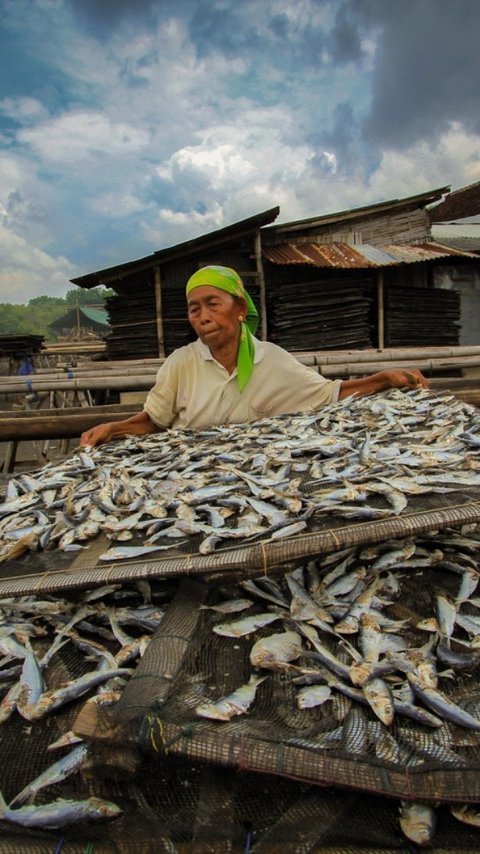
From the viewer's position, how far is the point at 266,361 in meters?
4.08

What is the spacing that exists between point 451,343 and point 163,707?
1544 centimetres

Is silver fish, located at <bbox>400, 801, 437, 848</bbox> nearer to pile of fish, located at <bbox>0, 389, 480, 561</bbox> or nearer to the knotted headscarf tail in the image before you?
pile of fish, located at <bbox>0, 389, 480, 561</bbox>

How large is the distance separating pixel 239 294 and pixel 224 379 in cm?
68

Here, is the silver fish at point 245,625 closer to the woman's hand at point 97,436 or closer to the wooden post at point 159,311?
the woman's hand at point 97,436

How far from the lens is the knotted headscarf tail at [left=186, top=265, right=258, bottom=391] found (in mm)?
3664

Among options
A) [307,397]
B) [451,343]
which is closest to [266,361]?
[307,397]

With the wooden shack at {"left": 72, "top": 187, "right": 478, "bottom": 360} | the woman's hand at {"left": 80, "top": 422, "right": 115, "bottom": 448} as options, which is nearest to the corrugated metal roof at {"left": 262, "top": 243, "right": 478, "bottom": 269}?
the wooden shack at {"left": 72, "top": 187, "right": 478, "bottom": 360}

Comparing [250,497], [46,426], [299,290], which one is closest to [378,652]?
[250,497]

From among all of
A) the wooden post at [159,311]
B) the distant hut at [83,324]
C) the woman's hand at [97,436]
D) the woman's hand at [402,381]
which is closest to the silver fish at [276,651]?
the woman's hand at [97,436]

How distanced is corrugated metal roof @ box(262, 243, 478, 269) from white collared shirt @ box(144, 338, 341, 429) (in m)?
9.46

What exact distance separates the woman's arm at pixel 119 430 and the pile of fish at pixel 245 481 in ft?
1.12

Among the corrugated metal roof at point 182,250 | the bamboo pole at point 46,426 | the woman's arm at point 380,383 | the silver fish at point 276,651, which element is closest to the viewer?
the silver fish at point 276,651

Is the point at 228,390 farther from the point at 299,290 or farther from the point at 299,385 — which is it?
the point at 299,290

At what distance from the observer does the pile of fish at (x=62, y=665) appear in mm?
1227
